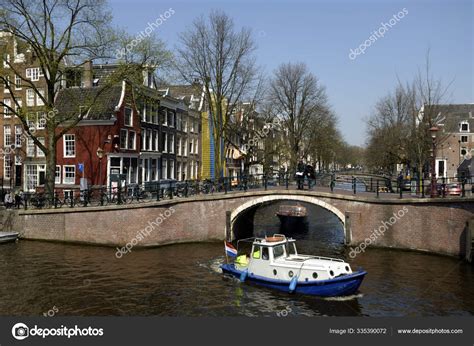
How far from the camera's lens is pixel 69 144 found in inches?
1427

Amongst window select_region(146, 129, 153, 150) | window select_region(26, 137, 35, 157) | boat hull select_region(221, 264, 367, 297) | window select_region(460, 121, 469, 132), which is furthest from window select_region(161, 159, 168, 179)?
window select_region(460, 121, 469, 132)

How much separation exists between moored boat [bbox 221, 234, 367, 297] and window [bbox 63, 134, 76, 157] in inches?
825

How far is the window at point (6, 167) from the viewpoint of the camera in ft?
133

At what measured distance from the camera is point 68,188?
3556 cm

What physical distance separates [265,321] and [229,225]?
13867 millimetres

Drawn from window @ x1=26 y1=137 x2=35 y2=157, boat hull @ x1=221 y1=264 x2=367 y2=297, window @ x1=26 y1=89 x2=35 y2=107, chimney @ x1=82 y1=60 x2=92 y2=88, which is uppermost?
chimney @ x1=82 y1=60 x2=92 y2=88

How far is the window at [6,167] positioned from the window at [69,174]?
25.4 ft

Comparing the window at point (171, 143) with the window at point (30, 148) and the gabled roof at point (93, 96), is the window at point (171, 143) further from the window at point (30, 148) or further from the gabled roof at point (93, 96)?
the window at point (30, 148)

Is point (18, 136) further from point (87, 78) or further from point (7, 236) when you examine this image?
point (7, 236)

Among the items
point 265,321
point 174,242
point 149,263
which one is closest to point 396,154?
point 174,242

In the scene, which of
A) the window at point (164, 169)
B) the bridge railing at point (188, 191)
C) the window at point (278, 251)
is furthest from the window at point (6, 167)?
the window at point (278, 251)

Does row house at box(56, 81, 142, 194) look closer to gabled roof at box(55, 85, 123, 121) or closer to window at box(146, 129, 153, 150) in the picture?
gabled roof at box(55, 85, 123, 121)

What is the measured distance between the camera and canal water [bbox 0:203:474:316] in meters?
15.9

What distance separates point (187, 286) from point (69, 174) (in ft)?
69.7
